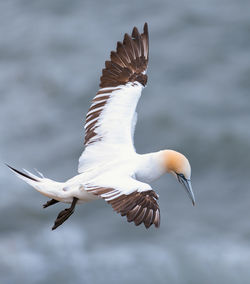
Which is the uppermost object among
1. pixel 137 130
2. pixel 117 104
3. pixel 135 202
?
pixel 117 104

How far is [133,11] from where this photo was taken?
17.7 m

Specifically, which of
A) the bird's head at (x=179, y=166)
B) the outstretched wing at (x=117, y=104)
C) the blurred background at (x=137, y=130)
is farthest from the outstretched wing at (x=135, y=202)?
the blurred background at (x=137, y=130)

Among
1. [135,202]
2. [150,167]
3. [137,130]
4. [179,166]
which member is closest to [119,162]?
[150,167]

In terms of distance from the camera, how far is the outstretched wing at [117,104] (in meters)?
10.3

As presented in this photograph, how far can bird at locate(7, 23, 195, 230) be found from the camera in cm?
898

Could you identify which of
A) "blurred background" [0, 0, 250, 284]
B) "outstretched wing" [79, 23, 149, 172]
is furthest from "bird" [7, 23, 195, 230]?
Result: "blurred background" [0, 0, 250, 284]

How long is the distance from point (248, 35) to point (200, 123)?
7.52 feet

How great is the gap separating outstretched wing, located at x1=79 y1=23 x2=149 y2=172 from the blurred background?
12.4ft

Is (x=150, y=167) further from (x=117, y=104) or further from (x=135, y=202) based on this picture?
(x=117, y=104)

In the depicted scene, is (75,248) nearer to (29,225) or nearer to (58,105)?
(29,225)

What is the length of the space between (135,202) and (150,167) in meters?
0.92

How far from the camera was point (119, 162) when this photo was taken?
32.4 feet

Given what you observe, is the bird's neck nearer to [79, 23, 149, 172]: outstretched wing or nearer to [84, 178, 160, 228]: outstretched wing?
[79, 23, 149, 172]: outstretched wing

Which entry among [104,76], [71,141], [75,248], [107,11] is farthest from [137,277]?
[107,11]
